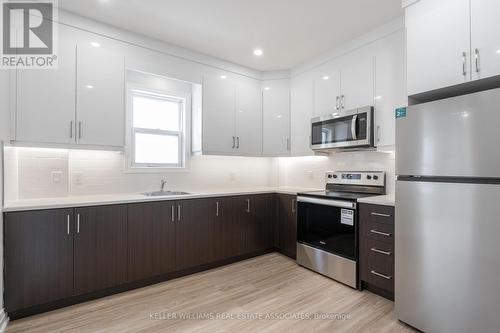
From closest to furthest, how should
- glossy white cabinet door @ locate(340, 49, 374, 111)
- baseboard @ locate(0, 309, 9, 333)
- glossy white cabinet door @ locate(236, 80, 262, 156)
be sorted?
baseboard @ locate(0, 309, 9, 333)
glossy white cabinet door @ locate(340, 49, 374, 111)
glossy white cabinet door @ locate(236, 80, 262, 156)

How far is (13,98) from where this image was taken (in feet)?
7.09

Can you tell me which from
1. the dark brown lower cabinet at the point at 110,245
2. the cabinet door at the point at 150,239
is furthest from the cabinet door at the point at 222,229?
the cabinet door at the point at 150,239

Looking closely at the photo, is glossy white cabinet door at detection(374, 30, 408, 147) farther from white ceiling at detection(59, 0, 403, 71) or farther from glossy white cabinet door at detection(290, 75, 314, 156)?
glossy white cabinet door at detection(290, 75, 314, 156)

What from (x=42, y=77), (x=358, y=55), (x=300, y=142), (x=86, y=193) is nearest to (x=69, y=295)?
(x=86, y=193)

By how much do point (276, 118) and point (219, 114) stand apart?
0.89m

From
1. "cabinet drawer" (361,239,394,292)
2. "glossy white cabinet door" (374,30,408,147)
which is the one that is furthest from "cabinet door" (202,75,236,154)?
"cabinet drawer" (361,239,394,292)

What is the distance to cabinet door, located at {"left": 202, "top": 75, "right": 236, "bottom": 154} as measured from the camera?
10.9 ft

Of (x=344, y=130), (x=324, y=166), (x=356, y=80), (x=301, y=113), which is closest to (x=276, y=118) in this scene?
(x=301, y=113)

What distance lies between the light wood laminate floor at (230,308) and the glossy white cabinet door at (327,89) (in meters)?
2.01

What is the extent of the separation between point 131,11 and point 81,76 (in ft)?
2.57

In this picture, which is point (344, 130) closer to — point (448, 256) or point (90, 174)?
point (448, 256)

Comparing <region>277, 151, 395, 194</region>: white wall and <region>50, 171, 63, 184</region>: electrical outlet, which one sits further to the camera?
<region>277, 151, 395, 194</region>: white wall

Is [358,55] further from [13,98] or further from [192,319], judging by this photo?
[13,98]

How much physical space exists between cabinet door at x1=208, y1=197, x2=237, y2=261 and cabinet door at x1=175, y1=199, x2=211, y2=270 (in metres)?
0.07
